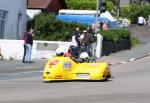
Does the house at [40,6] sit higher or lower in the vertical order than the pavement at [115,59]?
higher

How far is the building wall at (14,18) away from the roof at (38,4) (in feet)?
18.6

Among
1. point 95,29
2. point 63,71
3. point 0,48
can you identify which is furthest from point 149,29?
point 63,71

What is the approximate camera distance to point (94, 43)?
33.0 metres

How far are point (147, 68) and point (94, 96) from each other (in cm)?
1186

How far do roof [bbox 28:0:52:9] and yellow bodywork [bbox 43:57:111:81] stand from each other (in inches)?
1157

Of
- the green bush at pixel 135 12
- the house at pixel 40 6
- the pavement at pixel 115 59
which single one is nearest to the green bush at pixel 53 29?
the pavement at pixel 115 59

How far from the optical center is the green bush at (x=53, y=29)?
3812cm

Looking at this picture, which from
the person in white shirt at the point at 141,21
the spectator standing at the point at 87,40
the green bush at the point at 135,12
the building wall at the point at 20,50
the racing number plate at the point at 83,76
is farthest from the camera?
the green bush at the point at 135,12

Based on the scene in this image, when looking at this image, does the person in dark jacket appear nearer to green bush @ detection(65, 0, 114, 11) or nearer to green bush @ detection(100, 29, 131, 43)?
green bush @ detection(100, 29, 131, 43)

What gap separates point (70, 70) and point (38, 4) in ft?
99.5

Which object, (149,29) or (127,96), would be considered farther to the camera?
(149,29)

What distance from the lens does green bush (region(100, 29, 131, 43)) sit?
3559cm

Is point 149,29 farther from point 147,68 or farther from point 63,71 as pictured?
point 63,71

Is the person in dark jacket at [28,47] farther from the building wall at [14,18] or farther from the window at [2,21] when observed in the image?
the window at [2,21]
